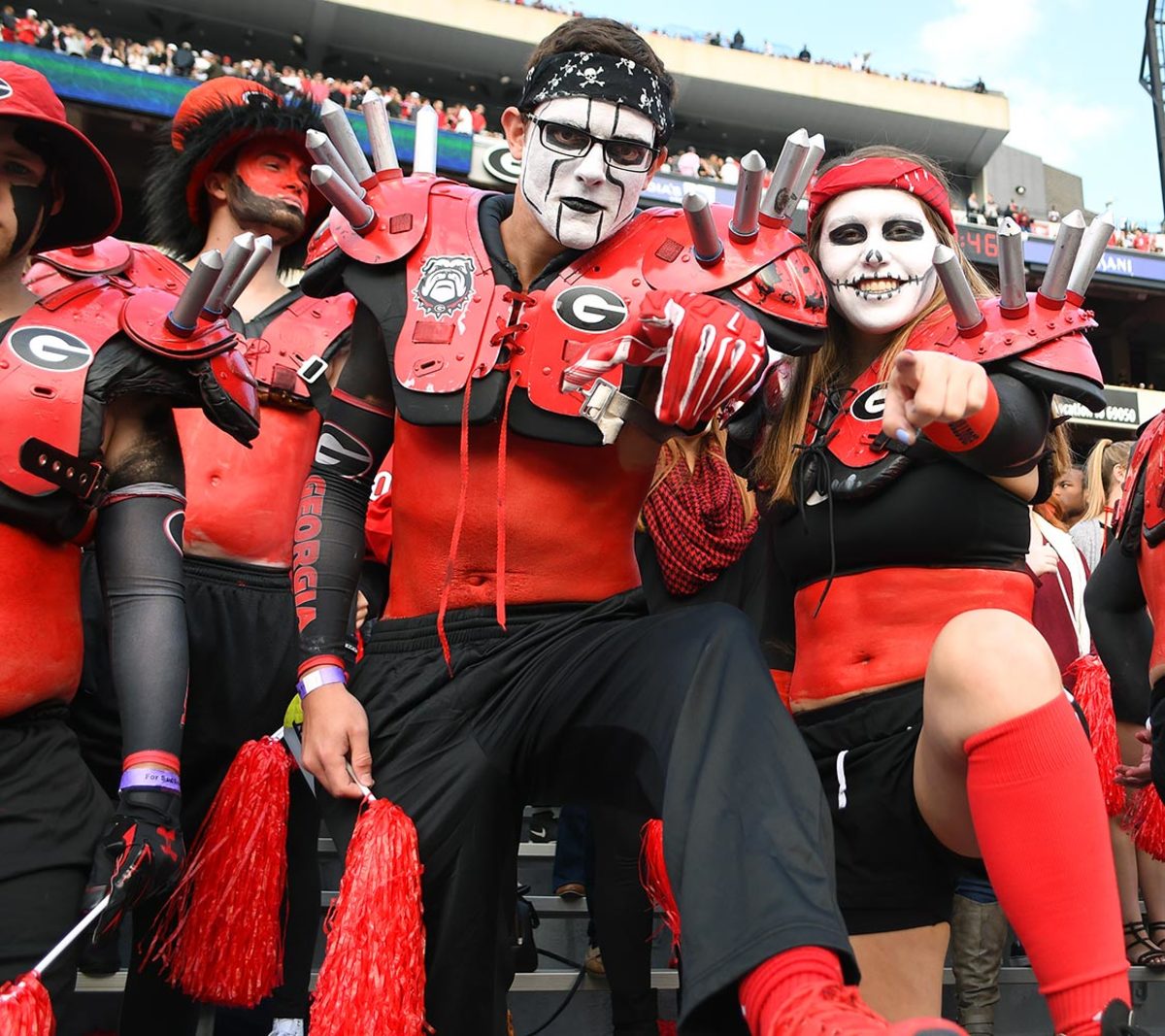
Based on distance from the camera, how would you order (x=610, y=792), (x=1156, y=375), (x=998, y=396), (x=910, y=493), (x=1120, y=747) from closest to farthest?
(x=610, y=792) → (x=998, y=396) → (x=910, y=493) → (x=1120, y=747) → (x=1156, y=375)

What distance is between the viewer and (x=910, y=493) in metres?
2.50

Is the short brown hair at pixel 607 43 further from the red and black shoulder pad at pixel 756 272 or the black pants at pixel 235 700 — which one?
the black pants at pixel 235 700

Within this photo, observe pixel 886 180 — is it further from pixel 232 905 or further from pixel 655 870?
pixel 232 905

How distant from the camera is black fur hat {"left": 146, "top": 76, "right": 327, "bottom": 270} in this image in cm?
383

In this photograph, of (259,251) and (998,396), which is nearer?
(998,396)

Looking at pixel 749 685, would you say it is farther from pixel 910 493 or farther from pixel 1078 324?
pixel 1078 324

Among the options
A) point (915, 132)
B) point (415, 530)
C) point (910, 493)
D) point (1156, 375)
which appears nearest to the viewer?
point (415, 530)

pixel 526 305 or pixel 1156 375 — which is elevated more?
pixel 526 305

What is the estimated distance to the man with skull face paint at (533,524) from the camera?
1730 mm

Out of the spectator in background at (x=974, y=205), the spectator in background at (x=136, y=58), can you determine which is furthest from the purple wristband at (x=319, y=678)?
the spectator in background at (x=974, y=205)

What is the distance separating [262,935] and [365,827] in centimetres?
83

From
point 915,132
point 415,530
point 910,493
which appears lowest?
point 415,530

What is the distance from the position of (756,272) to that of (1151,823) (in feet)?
7.33

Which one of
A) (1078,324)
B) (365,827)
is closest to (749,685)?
(365,827)
